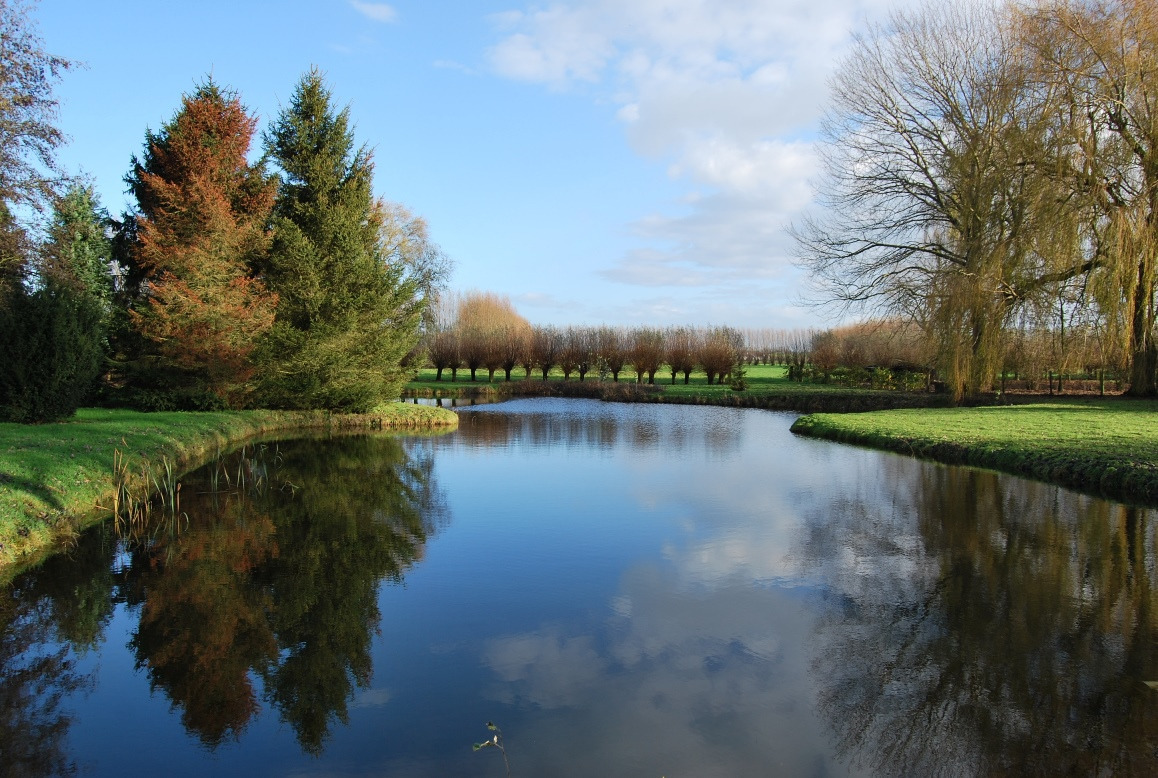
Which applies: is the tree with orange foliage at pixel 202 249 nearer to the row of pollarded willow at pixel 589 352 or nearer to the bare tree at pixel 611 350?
the row of pollarded willow at pixel 589 352

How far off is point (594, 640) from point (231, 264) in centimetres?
1813

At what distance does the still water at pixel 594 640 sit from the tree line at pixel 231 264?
33.9 feet

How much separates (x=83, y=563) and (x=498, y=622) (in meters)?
4.48

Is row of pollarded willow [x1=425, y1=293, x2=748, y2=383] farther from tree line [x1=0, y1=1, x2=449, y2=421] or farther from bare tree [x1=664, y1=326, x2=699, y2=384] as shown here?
tree line [x1=0, y1=1, x2=449, y2=421]

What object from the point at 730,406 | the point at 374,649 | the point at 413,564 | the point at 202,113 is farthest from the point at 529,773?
the point at 730,406

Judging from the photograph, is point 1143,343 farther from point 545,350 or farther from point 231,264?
point 545,350

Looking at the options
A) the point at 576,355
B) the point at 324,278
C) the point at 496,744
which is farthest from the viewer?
the point at 576,355

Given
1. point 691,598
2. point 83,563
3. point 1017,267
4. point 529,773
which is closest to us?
point 529,773

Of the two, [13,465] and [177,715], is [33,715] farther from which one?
[13,465]

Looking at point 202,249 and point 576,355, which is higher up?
point 202,249

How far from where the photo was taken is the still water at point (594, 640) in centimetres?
384

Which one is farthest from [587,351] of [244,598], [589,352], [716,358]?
[244,598]

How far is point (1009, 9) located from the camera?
62.7ft

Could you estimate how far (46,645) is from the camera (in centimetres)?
513
